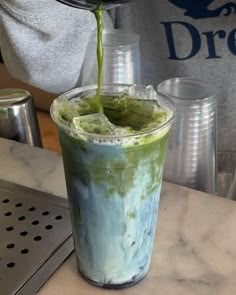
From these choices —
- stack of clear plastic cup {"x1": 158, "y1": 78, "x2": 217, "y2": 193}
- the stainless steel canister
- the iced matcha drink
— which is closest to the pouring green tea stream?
the iced matcha drink

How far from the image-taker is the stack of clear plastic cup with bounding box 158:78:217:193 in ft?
1.92

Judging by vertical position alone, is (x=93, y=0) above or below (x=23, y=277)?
above

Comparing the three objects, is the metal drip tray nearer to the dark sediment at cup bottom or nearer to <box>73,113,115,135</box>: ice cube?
the dark sediment at cup bottom

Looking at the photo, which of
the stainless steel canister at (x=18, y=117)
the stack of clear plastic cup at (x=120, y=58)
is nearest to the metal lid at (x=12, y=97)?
the stainless steel canister at (x=18, y=117)

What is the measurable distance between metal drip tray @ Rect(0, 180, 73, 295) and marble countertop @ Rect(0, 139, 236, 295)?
12mm

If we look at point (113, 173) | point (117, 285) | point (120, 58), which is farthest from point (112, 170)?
point (120, 58)

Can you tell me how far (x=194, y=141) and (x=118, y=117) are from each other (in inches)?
7.5

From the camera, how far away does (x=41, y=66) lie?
0.71 meters

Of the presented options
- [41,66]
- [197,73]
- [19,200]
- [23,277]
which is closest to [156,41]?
[197,73]

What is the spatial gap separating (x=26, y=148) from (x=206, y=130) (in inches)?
8.8

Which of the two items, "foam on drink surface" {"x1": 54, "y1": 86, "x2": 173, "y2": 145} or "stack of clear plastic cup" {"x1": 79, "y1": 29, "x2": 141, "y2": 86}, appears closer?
"foam on drink surface" {"x1": 54, "y1": 86, "x2": 173, "y2": 145}

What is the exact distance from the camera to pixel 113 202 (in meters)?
0.42

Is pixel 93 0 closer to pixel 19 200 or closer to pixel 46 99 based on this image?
pixel 19 200

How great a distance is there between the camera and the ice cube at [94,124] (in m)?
0.40
